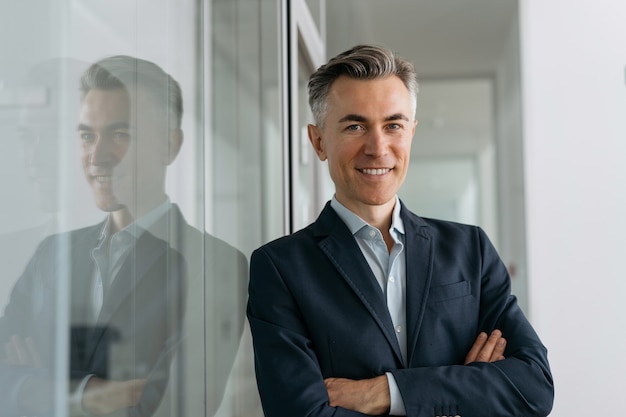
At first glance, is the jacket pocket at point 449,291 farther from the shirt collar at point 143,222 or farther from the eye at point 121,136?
the eye at point 121,136

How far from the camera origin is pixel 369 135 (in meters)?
1.48

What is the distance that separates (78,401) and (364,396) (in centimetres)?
53

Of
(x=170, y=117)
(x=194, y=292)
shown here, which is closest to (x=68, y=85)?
(x=170, y=117)

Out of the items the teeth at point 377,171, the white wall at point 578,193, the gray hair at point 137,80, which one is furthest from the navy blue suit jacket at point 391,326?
the white wall at point 578,193

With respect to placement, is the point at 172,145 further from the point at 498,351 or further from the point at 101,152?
the point at 498,351

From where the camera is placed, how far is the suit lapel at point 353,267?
139cm

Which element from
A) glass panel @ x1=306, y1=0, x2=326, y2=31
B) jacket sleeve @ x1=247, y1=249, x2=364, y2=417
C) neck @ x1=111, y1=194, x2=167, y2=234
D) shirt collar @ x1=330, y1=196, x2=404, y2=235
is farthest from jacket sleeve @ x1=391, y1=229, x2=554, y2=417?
glass panel @ x1=306, y1=0, x2=326, y2=31

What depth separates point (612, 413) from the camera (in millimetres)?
3666

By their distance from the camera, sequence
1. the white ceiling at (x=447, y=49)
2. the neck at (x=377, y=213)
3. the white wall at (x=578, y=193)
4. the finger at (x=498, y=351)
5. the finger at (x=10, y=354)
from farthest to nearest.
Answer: the white ceiling at (x=447, y=49), the white wall at (x=578, y=193), the neck at (x=377, y=213), the finger at (x=498, y=351), the finger at (x=10, y=354)

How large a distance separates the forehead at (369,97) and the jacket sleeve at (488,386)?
1.60 feet

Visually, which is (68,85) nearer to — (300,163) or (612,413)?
(300,163)

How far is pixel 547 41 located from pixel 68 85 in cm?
364

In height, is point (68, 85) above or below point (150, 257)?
above

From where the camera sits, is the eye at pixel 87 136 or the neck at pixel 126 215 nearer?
the eye at pixel 87 136
